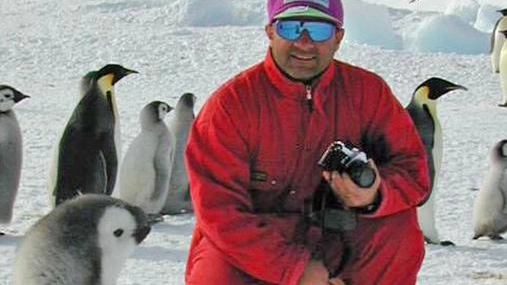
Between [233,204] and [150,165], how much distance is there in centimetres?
341

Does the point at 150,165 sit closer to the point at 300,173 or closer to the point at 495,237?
the point at 495,237

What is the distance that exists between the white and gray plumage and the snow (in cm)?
10

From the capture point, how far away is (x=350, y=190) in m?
2.26

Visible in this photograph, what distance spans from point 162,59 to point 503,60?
3216 mm

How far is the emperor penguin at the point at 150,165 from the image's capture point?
18.5 feet

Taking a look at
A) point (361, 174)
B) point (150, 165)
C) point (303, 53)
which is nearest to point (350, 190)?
point (361, 174)

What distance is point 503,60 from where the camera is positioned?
1008 centimetres

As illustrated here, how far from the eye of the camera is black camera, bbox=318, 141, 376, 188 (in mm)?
2217

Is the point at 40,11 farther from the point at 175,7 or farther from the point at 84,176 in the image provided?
the point at 84,176

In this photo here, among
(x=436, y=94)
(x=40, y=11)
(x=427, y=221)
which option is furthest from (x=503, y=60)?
(x=40, y=11)

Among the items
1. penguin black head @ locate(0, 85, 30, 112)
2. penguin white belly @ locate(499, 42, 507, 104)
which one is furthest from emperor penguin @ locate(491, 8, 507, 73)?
penguin black head @ locate(0, 85, 30, 112)

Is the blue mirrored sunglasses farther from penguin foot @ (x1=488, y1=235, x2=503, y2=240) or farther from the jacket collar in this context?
penguin foot @ (x1=488, y1=235, x2=503, y2=240)

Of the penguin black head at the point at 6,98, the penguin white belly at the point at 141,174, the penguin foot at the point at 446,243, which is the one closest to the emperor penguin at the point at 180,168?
the penguin white belly at the point at 141,174

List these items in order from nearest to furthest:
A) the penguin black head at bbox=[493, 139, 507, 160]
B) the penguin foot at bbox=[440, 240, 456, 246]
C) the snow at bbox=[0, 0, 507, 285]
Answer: the snow at bbox=[0, 0, 507, 285], the penguin foot at bbox=[440, 240, 456, 246], the penguin black head at bbox=[493, 139, 507, 160]
